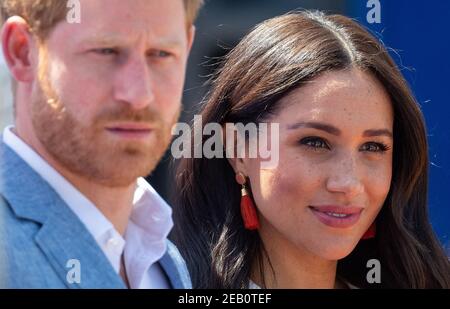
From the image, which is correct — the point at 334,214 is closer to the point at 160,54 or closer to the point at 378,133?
the point at 378,133

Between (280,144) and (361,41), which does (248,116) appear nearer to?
(280,144)

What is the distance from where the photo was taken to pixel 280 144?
7.47 feet

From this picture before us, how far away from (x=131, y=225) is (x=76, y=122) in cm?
32

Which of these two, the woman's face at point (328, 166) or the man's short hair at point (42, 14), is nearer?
the man's short hair at point (42, 14)

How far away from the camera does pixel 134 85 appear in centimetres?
169

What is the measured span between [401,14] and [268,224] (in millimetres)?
939

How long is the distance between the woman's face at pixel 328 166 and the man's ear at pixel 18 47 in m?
0.78

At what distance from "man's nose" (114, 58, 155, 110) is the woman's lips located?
70 centimetres

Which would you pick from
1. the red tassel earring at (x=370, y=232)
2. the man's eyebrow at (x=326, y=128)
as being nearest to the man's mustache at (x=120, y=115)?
the man's eyebrow at (x=326, y=128)

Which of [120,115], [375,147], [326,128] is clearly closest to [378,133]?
[375,147]

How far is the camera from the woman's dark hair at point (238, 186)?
231 centimetres

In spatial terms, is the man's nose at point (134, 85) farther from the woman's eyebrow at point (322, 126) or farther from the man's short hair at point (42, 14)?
the woman's eyebrow at point (322, 126)

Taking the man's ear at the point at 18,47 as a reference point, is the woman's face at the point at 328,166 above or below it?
below
